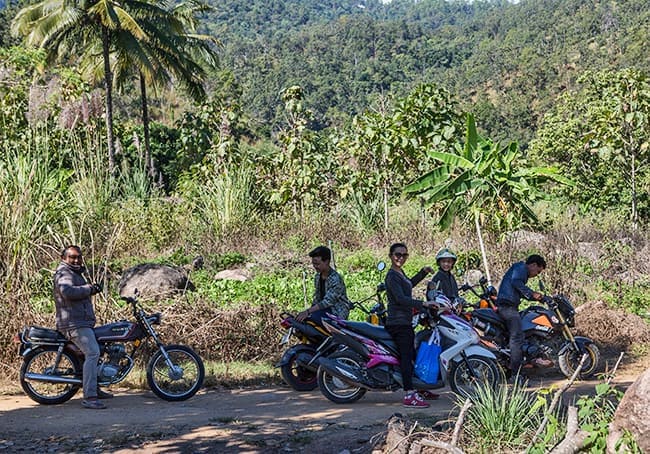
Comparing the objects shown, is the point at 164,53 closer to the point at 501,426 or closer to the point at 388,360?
the point at 388,360

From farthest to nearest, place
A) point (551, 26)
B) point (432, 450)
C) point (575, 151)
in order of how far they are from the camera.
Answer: point (551, 26)
point (575, 151)
point (432, 450)

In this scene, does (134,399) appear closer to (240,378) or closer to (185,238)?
(240,378)

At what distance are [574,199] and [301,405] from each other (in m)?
15.0

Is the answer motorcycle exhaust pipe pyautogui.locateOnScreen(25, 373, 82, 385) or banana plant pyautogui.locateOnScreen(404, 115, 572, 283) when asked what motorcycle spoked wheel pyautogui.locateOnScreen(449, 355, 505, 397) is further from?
motorcycle exhaust pipe pyautogui.locateOnScreen(25, 373, 82, 385)

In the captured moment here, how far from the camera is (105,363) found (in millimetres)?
7707

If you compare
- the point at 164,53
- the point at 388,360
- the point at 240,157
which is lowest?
the point at 388,360

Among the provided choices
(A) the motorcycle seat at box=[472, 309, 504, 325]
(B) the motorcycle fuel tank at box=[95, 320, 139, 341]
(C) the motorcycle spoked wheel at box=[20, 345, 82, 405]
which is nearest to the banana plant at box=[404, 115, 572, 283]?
(A) the motorcycle seat at box=[472, 309, 504, 325]

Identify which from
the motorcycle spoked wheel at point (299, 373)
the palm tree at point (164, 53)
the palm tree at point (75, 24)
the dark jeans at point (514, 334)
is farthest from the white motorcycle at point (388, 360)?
the palm tree at point (164, 53)

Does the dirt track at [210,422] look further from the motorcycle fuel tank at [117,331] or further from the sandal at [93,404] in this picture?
the motorcycle fuel tank at [117,331]

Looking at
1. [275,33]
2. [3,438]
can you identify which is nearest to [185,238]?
[3,438]

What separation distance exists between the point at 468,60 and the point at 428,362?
97548 mm

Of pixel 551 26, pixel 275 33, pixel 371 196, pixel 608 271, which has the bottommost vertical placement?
pixel 608 271

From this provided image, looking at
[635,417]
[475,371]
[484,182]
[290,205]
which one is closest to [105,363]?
[475,371]

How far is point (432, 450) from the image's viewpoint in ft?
17.3
